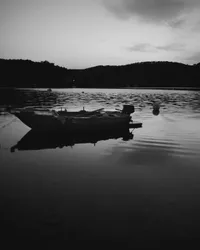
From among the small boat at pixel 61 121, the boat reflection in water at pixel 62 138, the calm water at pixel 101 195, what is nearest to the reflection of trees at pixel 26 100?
the small boat at pixel 61 121

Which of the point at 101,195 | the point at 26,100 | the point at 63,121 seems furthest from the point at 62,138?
the point at 26,100

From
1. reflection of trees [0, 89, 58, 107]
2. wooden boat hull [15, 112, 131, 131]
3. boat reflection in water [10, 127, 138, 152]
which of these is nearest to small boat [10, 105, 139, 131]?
wooden boat hull [15, 112, 131, 131]

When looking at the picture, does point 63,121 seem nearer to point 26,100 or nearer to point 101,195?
point 101,195

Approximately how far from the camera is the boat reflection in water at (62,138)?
15758 millimetres

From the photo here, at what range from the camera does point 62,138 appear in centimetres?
1833

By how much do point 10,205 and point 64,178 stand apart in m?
2.84

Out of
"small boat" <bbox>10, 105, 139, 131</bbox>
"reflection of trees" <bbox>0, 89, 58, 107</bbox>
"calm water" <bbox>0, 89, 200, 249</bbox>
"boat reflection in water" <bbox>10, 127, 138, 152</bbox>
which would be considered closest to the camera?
"calm water" <bbox>0, 89, 200, 249</bbox>

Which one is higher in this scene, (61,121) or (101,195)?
(61,121)

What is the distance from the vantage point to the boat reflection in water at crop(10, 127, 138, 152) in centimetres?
1576

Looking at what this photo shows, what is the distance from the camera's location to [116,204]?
736 cm

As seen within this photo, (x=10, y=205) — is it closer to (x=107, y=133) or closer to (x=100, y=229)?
(x=100, y=229)

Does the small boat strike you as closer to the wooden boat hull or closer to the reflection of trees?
the wooden boat hull

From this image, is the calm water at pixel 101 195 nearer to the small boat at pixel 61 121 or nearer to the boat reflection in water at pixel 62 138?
the boat reflection in water at pixel 62 138

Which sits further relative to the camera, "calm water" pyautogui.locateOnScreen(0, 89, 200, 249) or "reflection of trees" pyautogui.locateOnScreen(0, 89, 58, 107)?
"reflection of trees" pyautogui.locateOnScreen(0, 89, 58, 107)
